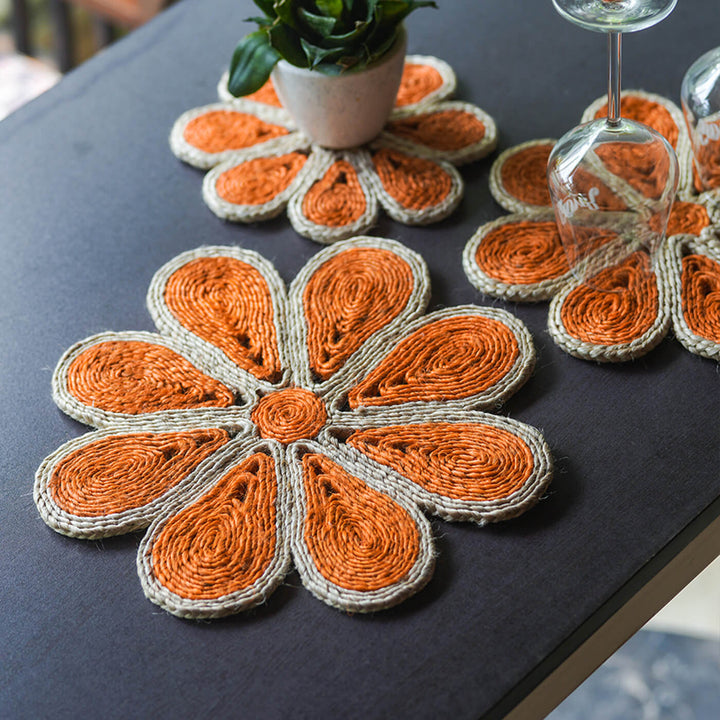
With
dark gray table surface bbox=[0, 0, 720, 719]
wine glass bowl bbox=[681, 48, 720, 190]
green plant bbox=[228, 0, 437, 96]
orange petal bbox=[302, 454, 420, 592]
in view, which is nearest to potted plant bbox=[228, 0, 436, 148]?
green plant bbox=[228, 0, 437, 96]

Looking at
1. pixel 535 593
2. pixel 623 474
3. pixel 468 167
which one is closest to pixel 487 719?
pixel 535 593

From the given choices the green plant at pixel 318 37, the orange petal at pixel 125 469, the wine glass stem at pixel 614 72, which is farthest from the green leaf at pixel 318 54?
the orange petal at pixel 125 469

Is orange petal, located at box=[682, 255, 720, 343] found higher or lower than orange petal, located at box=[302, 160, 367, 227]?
lower

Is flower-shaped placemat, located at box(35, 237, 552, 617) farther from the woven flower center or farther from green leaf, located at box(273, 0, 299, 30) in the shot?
green leaf, located at box(273, 0, 299, 30)

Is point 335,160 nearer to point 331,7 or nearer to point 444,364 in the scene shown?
point 331,7

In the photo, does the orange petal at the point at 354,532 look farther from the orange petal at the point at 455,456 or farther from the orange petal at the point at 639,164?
the orange petal at the point at 639,164

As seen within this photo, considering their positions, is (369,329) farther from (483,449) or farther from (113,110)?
(113,110)
